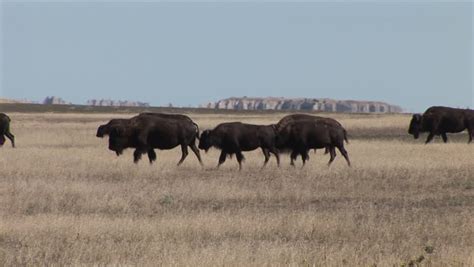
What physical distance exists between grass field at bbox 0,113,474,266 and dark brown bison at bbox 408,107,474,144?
31.0 ft

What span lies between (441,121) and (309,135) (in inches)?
458

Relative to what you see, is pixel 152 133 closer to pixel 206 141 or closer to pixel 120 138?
pixel 120 138

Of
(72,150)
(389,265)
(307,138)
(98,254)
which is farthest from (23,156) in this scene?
(389,265)

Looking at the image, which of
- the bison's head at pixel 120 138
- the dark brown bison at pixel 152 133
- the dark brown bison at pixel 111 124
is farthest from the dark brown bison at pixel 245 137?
the dark brown bison at pixel 111 124

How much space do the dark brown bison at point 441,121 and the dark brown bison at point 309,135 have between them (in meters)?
10.2

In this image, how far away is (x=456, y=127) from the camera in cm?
3388

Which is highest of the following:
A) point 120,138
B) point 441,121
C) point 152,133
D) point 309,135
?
point 441,121

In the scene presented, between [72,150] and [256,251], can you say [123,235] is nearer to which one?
[256,251]

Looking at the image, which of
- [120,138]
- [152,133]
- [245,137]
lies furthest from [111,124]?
[245,137]

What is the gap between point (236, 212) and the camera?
1293 centimetres

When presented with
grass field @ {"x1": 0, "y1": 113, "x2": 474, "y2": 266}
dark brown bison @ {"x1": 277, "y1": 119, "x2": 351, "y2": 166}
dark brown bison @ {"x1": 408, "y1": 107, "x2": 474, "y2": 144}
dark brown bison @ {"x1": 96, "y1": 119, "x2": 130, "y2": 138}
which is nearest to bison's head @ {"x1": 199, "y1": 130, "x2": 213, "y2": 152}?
grass field @ {"x1": 0, "y1": 113, "x2": 474, "y2": 266}

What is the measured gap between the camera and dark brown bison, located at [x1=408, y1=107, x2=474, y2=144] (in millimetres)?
33000

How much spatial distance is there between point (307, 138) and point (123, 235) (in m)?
13.6

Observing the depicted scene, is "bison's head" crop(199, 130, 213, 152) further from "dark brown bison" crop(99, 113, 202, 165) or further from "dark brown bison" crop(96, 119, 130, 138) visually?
"dark brown bison" crop(96, 119, 130, 138)
